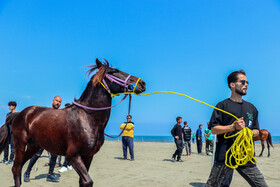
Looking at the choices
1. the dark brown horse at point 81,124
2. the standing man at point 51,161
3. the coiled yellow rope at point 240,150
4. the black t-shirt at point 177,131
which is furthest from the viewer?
the black t-shirt at point 177,131

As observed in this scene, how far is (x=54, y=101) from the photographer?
5.93 meters

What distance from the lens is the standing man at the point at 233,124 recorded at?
3.09m

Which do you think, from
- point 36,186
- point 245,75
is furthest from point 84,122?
point 36,186

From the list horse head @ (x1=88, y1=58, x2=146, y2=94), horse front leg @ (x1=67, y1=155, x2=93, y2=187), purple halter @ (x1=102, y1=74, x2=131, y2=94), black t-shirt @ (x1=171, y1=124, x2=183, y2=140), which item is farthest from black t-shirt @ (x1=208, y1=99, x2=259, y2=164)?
black t-shirt @ (x1=171, y1=124, x2=183, y2=140)

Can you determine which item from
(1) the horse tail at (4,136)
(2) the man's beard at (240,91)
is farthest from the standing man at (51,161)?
(2) the man's beard at (240,91)

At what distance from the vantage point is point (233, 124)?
2986 millimetres

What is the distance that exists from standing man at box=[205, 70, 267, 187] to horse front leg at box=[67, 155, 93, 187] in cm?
160

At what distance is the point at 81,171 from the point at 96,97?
1.14m

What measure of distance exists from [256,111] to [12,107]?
797 cm

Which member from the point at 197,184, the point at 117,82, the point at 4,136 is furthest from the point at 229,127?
the point at 4,136

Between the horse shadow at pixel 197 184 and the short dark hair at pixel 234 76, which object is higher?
the short dark hair at pixel 234 76

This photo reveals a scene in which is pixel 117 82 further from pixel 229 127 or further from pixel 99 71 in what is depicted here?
pixel 229 127

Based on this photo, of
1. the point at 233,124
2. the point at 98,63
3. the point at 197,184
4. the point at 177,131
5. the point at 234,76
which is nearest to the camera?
the point at 233,124

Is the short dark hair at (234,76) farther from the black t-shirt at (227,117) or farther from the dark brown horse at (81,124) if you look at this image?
the dark brown horse at (81,124)
